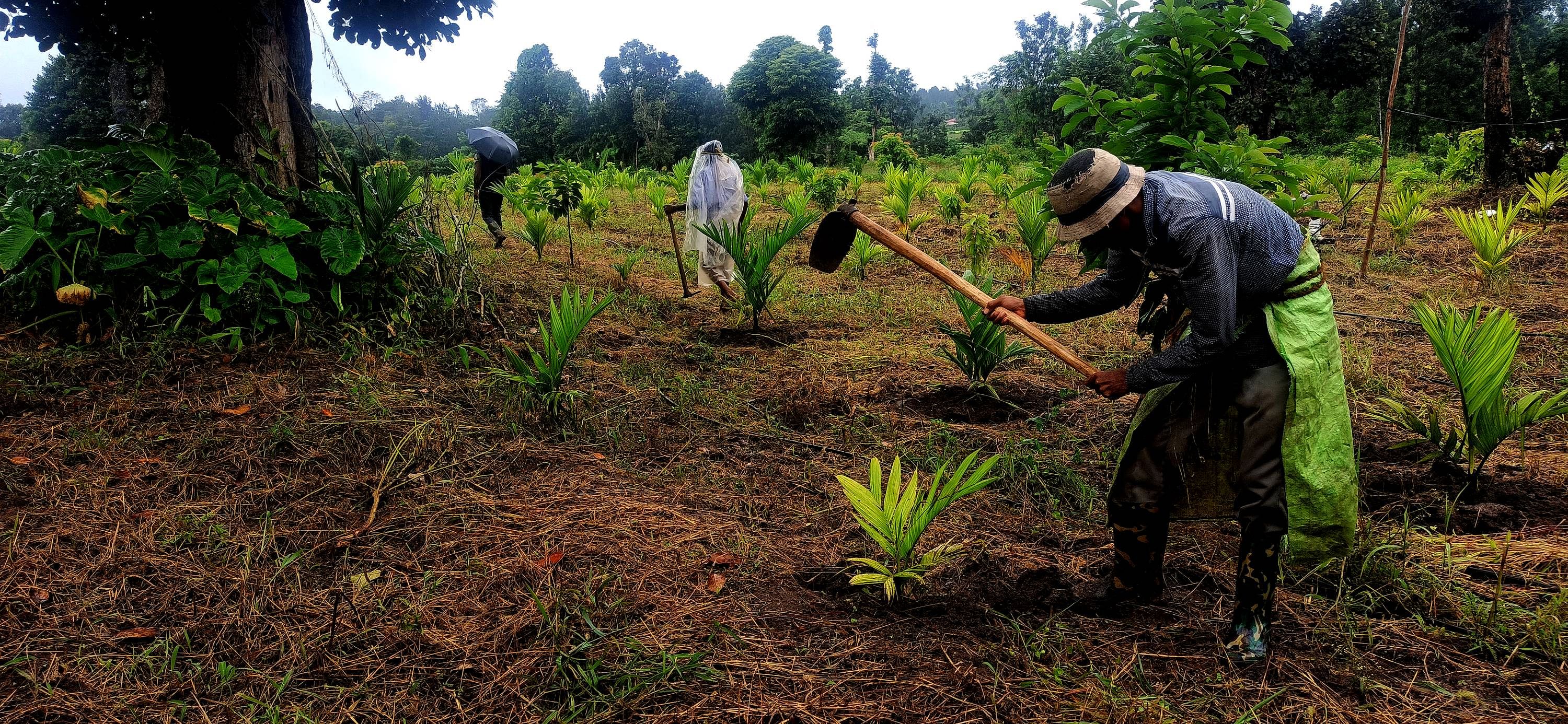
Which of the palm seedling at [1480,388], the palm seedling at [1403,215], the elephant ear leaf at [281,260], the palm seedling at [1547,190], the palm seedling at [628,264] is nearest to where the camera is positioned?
the palm seedling at [1480,388]

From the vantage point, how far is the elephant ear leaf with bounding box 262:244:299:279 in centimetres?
364

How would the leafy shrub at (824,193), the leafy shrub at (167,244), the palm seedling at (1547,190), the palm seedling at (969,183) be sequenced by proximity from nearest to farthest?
the leafy shrub at (167,244)
the palm seedling at (1547,190)
the leafy shrub at (824,193)
the palm seedling at (969,183)

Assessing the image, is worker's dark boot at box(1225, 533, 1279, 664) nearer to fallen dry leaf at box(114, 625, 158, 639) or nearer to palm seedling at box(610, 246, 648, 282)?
fallen dry leaf at box(114, 625, 158, 639)

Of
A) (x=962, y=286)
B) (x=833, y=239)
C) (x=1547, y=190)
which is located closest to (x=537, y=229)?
(x=833, y=239)

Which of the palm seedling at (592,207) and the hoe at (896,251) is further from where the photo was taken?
the palm seedling at (592,207)

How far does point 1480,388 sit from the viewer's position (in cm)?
266

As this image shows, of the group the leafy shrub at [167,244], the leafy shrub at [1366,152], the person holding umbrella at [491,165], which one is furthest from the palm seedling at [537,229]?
the leafy shrub at [1366,152]

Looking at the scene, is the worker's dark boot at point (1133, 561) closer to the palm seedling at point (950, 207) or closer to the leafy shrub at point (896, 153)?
the palm seedling at point (950, 207)

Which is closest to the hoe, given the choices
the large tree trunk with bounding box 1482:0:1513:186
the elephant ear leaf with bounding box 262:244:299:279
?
the elephant ear leaf with bounding box 262:244:299:279

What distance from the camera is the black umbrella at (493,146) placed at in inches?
310

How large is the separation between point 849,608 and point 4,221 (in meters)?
4.11

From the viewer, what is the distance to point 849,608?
2.29m

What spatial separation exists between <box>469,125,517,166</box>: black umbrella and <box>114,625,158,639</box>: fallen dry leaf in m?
6.58

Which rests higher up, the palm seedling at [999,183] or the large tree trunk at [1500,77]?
the large tree trunk at [1500,77]
